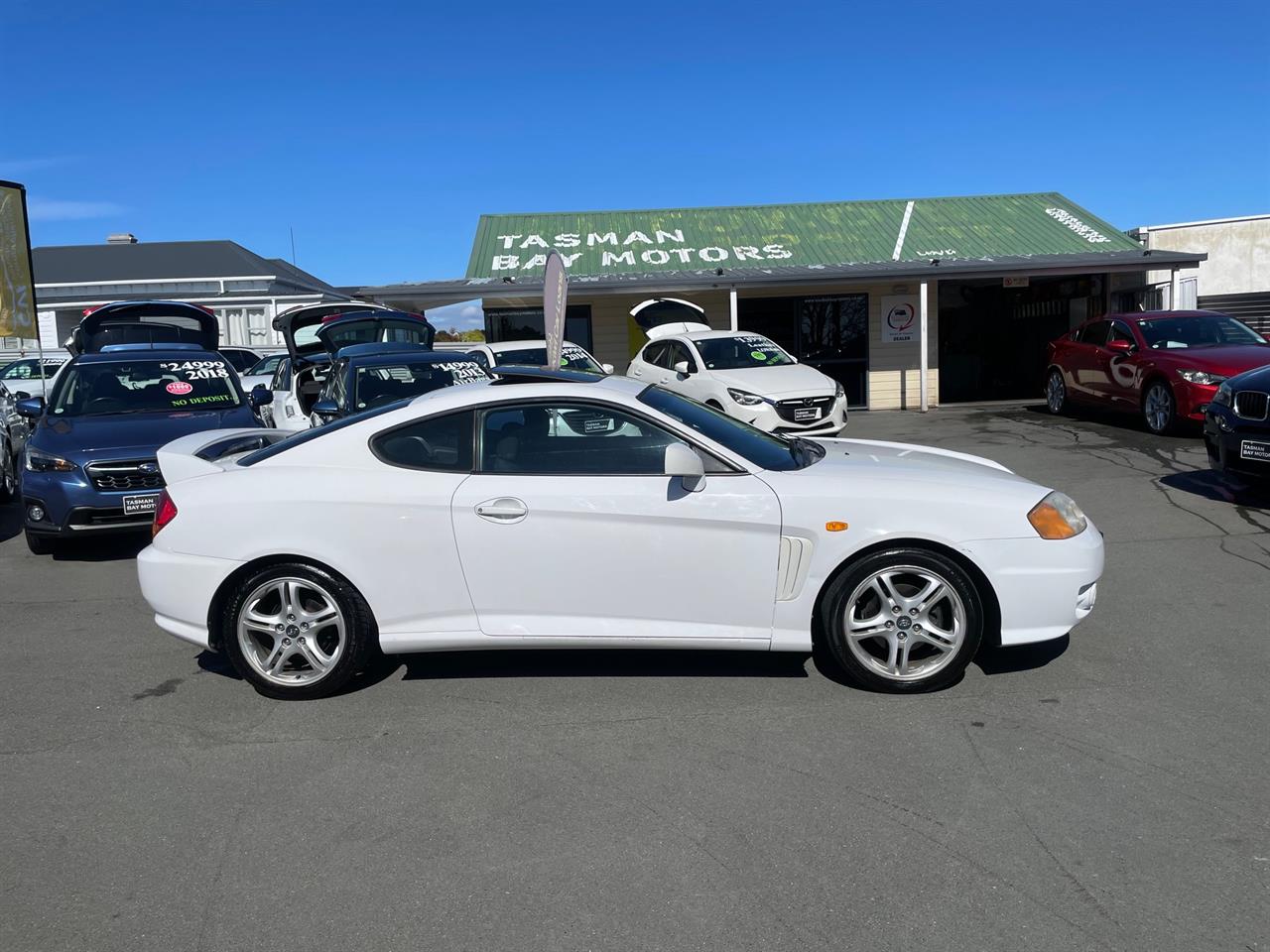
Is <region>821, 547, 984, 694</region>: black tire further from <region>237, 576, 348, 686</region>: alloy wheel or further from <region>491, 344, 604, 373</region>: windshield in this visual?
<region>491, 344, 604, 373</region>: windshield

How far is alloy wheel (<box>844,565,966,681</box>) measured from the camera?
15.3 ft

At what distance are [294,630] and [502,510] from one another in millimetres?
1168

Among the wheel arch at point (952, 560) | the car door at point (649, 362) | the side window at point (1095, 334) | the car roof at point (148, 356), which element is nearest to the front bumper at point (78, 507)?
the car roof at point (148, 356)

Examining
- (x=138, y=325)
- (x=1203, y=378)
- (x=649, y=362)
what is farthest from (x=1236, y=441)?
(x=138, y=325)

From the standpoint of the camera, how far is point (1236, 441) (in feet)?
29.3

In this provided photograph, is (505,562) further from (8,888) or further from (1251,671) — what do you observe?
(1251,671)

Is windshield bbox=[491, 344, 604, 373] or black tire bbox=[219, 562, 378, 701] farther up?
windshield bbox=[491, 344, 604, 373]

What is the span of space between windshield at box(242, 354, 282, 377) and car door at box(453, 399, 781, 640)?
16664mm

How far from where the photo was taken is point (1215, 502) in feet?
29.9

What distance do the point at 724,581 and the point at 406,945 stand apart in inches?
85.8

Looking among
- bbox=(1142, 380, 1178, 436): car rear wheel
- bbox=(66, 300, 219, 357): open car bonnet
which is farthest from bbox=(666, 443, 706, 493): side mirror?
A: bbox=(1142, 380, 1178, 436): car rear wheel

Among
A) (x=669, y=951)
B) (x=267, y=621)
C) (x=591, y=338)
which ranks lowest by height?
(x=669, y=951)

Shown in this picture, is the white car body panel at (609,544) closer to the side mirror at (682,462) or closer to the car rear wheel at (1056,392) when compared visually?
the side mirror at (682,462)

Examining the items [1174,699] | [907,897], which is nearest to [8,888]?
[907,897]
